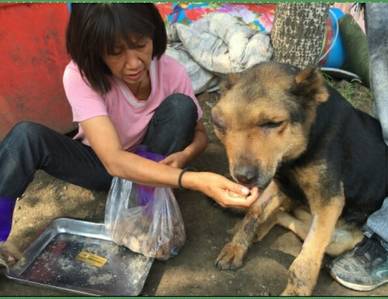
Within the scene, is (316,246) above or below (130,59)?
below

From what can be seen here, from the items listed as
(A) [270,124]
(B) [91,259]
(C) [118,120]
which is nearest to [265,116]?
(A) [270,124]

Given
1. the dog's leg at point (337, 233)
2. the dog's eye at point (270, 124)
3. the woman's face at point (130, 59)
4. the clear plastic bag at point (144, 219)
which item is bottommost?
the dog's leg at point (337, 233)

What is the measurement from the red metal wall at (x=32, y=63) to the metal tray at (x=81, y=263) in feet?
4.91

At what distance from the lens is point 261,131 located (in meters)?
2.70

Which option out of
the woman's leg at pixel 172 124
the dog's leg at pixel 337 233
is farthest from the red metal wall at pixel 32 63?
the dog's leg at pixel 337 233

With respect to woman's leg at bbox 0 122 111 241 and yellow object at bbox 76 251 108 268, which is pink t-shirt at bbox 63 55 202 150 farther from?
yellow object at bbox 76 251 108 268

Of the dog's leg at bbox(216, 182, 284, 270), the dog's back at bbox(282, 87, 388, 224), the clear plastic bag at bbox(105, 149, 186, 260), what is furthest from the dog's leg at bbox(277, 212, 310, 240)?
the clear plastic bag at bbox(105, 149, 186, 260)

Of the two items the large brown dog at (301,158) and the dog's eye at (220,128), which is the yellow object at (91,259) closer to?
the large brown dog at (301,158)

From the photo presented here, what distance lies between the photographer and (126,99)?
354cm

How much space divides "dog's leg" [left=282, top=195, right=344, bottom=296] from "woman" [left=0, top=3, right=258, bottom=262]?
679 mm

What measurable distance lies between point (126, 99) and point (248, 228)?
1.46m

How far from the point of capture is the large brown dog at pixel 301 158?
8.86 feet

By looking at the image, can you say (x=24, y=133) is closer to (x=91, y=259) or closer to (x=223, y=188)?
(x=91, y=259)

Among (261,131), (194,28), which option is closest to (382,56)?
(261,131)
